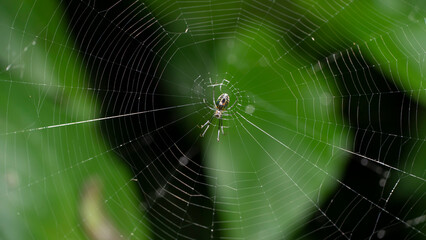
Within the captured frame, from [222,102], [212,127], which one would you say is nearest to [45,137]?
[212,127]

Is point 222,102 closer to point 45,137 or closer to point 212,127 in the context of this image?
point 212,127

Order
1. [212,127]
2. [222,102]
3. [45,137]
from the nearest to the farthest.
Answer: [45,137], [212,127], [222,102]

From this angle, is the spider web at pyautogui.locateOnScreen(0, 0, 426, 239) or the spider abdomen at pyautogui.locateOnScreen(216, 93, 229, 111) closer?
the spider web at pyautogui.locateOnScreen(0, 0, 426, 239)

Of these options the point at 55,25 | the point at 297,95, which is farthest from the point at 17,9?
the point at 297,95

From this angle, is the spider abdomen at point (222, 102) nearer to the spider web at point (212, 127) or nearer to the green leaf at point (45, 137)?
the spider web at point (212, 127)

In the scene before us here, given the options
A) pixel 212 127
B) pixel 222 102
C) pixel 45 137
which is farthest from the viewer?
pixel 222 102

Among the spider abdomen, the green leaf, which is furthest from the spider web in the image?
the spider abdomen

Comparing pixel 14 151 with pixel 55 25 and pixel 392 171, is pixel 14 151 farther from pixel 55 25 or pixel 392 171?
pixel 392 171

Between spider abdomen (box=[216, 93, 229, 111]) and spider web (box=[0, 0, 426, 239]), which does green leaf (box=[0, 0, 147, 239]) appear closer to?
spider web (box=[0, 0, 426, 239])

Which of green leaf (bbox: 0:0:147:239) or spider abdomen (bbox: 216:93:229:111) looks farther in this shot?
spider abdomen (bbox: 216:93:229:111)
